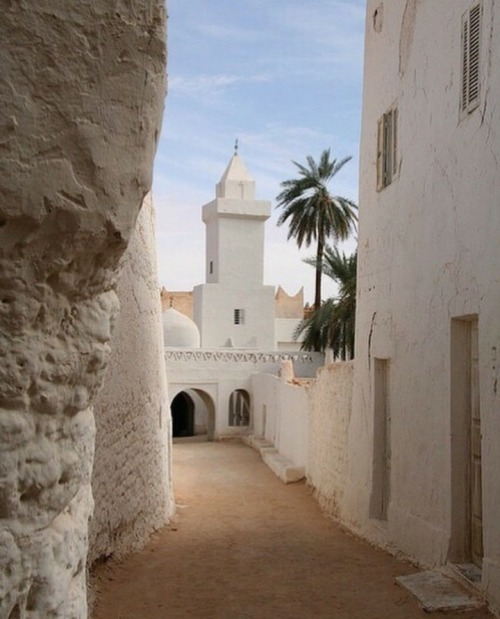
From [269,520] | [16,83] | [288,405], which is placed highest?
[16,83]

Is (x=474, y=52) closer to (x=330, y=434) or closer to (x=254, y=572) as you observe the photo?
(x=254, y=572)

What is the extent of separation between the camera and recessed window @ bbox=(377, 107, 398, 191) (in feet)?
32.1

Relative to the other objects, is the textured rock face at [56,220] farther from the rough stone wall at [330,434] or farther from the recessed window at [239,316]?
the recessed window at [239,316]

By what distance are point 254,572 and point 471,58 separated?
19.8 feet

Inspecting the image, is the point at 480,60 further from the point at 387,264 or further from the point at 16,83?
the point at 16,83

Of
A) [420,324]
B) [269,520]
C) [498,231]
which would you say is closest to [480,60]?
[498,231]

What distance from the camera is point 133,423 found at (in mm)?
9359

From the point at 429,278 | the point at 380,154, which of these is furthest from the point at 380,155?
the point at 429,278

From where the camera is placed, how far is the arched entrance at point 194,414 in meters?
25.8

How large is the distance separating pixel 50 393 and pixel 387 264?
7.82 metres

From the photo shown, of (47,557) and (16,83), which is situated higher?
(16,83)

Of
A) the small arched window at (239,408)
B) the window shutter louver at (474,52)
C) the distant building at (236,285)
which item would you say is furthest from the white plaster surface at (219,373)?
the window shutter louver at (474,52)

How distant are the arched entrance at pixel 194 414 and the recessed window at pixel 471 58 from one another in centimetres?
1932

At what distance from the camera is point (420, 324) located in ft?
27.2
